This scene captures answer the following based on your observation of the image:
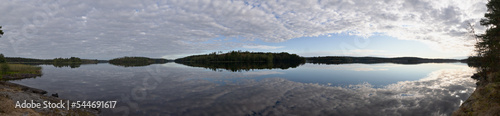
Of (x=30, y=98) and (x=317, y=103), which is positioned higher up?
(x=30, y=98)

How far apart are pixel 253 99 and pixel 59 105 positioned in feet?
48.8

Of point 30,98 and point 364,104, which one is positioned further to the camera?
point 364,104

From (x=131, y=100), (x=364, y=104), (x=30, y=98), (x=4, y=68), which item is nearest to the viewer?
(x=30, y=98)

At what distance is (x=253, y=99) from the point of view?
1916 centimetres

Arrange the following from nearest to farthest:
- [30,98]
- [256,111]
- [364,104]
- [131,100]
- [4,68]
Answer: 1. [30,98]
2. [256,111]
3. [364,104]
4. [131,100]
5. [4,68]

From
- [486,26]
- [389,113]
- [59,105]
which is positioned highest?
[486,26]

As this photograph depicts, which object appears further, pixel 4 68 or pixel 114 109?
pixel 4 68

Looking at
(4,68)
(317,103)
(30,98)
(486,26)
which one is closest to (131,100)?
(30,98)

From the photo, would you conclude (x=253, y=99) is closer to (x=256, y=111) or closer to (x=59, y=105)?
(x=256, y=111)

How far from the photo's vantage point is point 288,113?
14.5 metres

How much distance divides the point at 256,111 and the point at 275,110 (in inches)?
57.8

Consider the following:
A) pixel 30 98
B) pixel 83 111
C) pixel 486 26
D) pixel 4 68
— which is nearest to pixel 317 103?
pixel 83 111

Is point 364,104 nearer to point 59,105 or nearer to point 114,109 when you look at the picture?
point 114,109

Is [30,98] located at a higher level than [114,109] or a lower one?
higher
